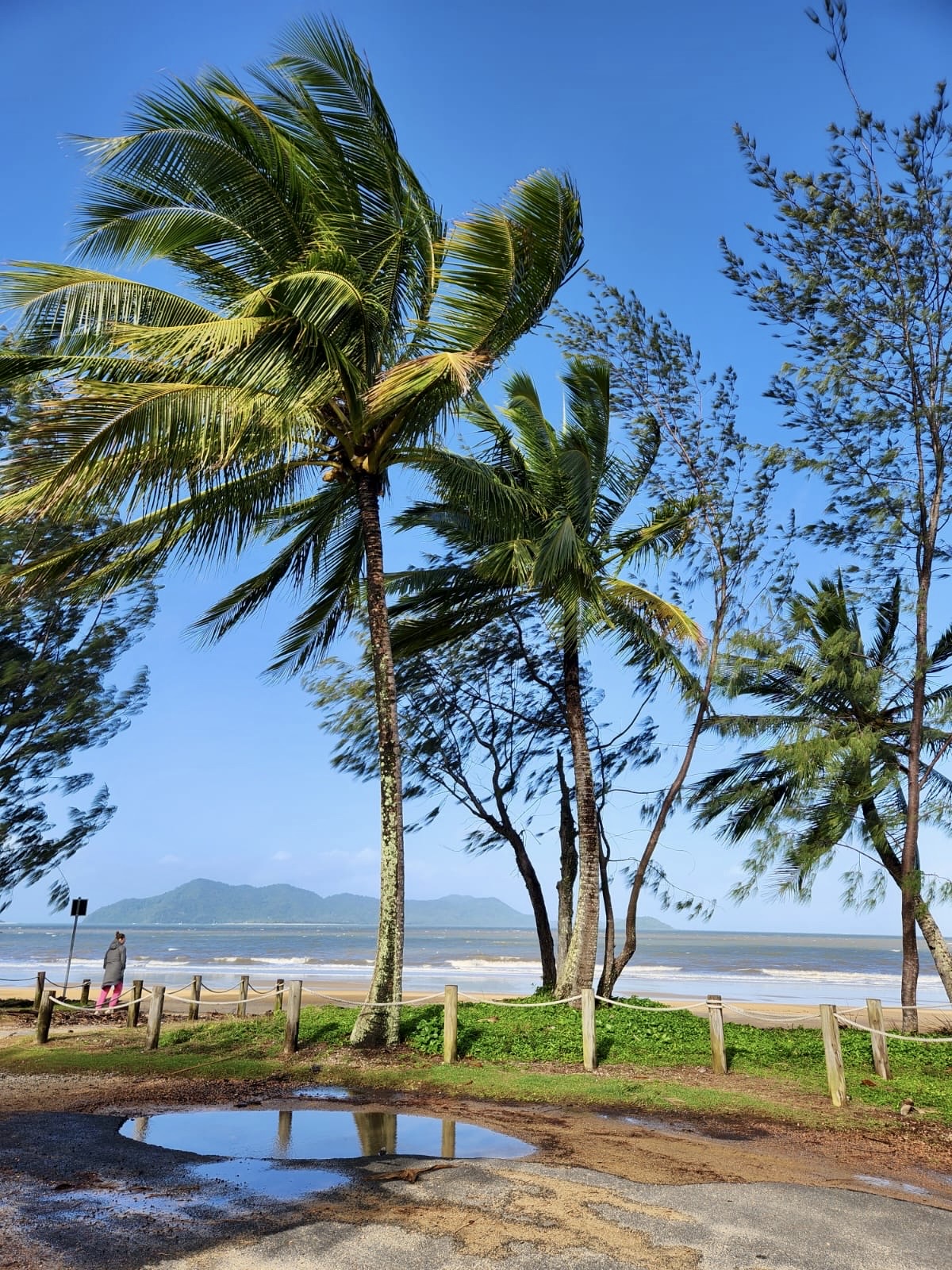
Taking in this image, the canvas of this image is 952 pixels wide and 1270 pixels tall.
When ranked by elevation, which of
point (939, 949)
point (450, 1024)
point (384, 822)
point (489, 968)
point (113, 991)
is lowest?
point (489, 968)

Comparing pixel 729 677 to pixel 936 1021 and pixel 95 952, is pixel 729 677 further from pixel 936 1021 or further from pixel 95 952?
pixel 95 952

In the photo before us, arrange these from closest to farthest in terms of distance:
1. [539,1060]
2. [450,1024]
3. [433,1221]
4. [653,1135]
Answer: [433,1221]
[653,1135]
[450,1024]
[539,1060]

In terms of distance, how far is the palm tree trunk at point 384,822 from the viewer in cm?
1152

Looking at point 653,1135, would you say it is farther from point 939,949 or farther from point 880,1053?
point 939,949

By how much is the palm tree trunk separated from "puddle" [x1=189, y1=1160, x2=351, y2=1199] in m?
4.55

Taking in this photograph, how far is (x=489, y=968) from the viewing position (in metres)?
49.6

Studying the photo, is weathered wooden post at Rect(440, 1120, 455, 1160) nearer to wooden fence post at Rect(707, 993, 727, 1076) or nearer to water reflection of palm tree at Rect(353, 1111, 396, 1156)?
water reflection of palm tree at Rect(353, 1111, 396, 1156)

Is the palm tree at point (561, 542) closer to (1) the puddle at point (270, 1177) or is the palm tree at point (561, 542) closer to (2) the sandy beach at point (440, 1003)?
(2) the sandy beach at point (440, 1003)

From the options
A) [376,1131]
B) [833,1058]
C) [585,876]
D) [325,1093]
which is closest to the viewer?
[376,1131]

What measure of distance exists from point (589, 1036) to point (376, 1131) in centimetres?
388

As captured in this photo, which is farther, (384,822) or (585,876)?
(585,876)

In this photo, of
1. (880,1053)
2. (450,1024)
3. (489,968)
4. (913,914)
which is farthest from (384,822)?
(489,968)

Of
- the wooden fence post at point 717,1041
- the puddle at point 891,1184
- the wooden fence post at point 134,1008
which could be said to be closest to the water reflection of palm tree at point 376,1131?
the puddle at point 891,1184

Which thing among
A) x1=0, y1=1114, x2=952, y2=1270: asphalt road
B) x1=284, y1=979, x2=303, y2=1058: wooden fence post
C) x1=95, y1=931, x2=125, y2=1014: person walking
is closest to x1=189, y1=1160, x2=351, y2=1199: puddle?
x1=0, y1=1114, x2=952, y2=1270: asphalt road
